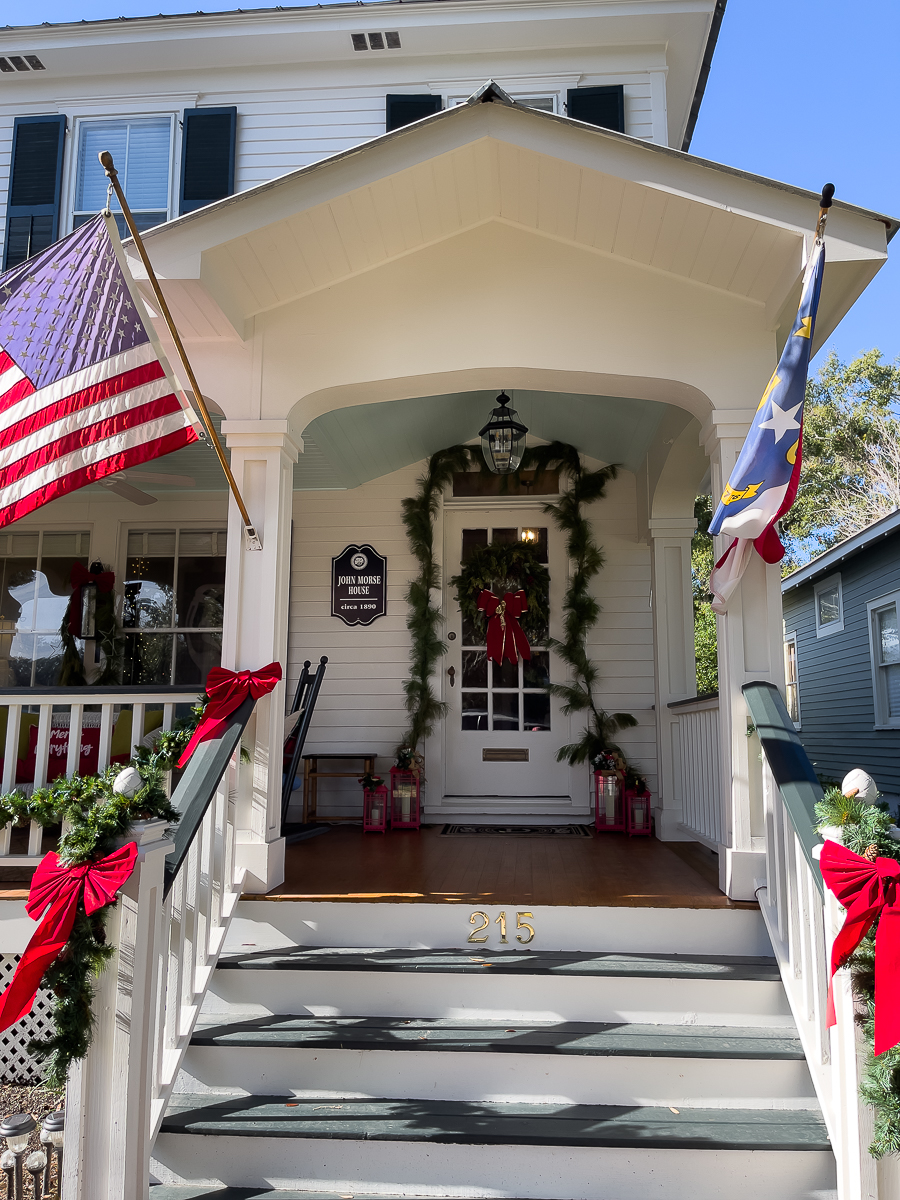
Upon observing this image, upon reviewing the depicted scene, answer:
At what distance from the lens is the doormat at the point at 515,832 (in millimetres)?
5648

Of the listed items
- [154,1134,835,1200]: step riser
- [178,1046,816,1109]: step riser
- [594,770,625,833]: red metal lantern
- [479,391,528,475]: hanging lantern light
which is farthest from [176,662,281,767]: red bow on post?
[594,770,625,833]: red metal lantern

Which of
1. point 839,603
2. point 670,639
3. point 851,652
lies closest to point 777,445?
point 670,639

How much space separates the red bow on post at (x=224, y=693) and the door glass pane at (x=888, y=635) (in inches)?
312

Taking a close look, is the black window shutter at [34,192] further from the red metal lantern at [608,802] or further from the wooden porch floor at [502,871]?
the red metal lantern at [608,802]

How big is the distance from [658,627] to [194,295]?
3712 millimetres

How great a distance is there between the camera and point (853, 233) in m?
3.45

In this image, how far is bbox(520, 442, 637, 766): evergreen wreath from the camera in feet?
20.7

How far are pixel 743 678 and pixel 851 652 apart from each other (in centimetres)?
781

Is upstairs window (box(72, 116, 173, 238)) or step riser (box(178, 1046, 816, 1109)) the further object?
upstairs window (box(72, 116, 173, 238))

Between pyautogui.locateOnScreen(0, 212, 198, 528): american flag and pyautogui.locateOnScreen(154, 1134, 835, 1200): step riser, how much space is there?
7.28ft

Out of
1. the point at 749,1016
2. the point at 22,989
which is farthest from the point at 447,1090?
the point at 22,989

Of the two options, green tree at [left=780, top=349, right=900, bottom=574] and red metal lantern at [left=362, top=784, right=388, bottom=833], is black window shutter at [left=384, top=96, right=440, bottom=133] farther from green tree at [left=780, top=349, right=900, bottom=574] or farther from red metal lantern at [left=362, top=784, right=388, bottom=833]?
green tree at [left=780, top=349, right=900, bottom=574]

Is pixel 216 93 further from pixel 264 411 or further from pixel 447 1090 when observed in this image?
pixel 447 1090

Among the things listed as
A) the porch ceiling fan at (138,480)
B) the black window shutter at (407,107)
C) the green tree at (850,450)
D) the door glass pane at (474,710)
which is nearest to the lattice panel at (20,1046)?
the porch ceiling fan at (138,480)
